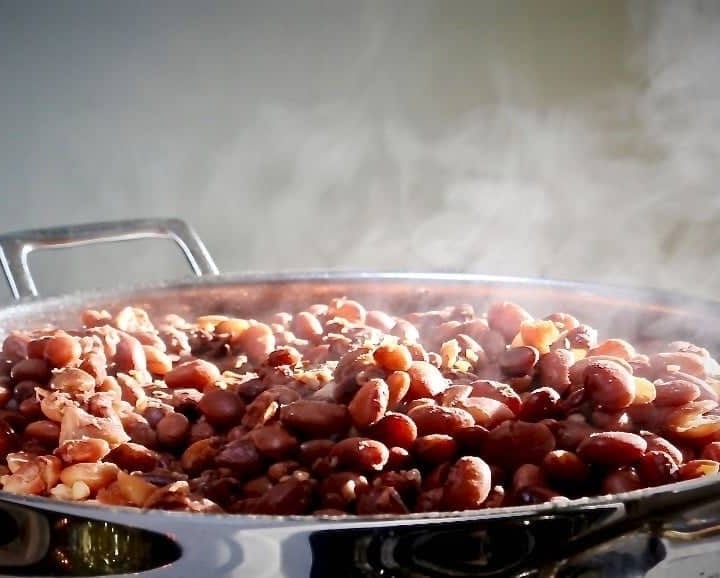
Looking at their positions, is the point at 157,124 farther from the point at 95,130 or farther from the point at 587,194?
the point at 587,194

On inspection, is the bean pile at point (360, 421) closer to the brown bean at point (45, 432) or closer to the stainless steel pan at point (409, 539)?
the brown bean at point (45, 432)

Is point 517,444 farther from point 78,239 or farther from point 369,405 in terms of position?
point 78,239

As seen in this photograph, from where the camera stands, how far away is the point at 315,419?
0.68 meters

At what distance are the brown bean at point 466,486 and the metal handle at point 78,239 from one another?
0.65 metres

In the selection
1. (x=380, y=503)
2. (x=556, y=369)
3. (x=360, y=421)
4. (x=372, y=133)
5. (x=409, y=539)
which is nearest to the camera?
(x=409, y=539)

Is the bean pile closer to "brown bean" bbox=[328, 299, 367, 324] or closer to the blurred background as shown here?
"brown bean" bbox=[328, 299, 367, 324]

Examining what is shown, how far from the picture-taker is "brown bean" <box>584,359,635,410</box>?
0.69 metres

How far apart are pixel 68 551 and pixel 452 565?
21 cm

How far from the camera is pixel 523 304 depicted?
3.70 feet

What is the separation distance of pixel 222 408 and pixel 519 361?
0.28 m

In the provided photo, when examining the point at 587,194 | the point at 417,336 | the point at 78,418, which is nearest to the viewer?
the point at 78,418

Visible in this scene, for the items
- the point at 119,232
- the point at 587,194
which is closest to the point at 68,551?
the point at 119,232

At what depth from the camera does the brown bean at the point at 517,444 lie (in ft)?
2.08

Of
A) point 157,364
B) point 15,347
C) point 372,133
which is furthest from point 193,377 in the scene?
point 372,133
